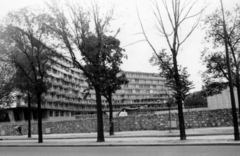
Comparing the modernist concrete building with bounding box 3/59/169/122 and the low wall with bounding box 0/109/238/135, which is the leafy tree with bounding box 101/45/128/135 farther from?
the modernist concrete building with bounding box 3/59/169/122

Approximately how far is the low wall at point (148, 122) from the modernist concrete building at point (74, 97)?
12.0 m

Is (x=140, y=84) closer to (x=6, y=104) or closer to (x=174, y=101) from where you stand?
(x=6, y=104)

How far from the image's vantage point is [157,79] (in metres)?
138

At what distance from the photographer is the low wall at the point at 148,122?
26.6 meters

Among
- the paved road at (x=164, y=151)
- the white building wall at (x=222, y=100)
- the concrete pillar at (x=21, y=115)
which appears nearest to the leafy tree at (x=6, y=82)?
the paved road at (x=164, y=151)

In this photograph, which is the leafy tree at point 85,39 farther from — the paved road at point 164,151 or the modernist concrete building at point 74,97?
the modernist concrete building at point 74,97

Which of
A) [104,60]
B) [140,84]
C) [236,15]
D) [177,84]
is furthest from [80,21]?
[140,84]

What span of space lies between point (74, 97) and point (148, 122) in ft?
241

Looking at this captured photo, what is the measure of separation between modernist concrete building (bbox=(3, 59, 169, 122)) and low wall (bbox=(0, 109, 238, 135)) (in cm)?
1202

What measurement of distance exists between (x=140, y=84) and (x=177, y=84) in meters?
114

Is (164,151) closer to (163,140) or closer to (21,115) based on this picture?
(163,140)

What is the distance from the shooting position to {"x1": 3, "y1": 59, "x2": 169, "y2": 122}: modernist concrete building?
245ft

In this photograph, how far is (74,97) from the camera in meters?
101

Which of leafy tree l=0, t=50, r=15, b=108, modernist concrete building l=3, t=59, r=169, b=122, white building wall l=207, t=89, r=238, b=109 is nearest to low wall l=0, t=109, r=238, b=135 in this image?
leafy tree l=0, t=50, r=15, b=108
